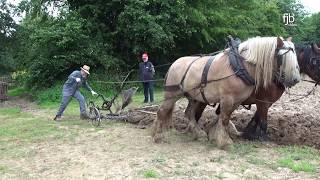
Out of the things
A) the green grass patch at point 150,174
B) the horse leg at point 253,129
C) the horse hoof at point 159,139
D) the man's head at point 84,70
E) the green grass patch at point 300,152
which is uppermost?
the man's head at point 84,70

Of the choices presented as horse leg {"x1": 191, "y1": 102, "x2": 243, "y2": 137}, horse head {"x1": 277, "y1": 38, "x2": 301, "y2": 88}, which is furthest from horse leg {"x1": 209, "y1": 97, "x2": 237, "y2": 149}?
horse leg {"x1": 191, "y1": 102, "x2": 243, "y2": 137}

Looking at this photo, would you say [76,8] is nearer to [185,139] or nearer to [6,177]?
[185,139]

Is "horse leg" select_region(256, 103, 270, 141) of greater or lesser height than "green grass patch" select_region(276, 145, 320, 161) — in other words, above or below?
above

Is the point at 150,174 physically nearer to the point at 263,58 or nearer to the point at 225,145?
the point at 225,145

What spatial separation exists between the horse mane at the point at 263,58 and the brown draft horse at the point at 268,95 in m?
0.58

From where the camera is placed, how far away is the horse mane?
25.0 feet

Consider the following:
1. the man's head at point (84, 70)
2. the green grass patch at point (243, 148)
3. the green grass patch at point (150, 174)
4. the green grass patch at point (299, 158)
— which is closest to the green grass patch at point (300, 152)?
the green grass patch at point (299, 158)

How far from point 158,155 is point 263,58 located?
2374 millimetres

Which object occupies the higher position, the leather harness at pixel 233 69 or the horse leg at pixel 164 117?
the leather harness at pixel 233 69

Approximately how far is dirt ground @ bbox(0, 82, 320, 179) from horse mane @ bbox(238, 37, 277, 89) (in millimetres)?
1257

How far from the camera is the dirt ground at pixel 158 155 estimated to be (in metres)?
6.68

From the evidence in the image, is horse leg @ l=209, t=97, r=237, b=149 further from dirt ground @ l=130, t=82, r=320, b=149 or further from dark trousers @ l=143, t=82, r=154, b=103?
dark trousers @ l=143, t=82, r=154, b=103

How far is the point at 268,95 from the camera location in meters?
8.38

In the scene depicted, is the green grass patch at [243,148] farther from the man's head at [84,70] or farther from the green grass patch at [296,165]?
the man's head at [84,70]
